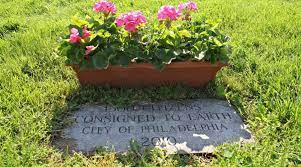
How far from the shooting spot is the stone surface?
3.05 meters

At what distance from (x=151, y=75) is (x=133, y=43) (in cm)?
36

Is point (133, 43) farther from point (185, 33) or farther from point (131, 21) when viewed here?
point (185, 33)

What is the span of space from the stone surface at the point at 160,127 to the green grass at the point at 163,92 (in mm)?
99

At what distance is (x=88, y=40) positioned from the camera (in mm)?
3566

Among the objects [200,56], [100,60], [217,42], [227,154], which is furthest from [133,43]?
[227,154]

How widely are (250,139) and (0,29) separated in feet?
11.9

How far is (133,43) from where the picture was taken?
361 centimetres

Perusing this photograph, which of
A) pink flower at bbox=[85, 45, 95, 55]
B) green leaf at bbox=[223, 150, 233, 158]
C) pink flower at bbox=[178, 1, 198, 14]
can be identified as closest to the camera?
green leaf at bbox=[223, 150, 233, 158]

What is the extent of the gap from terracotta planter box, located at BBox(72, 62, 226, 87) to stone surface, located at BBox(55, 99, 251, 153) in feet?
0.82

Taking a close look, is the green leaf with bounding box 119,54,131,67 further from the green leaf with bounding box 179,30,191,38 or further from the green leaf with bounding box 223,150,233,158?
Result: the green leaf with bounding box 223,150,233,158

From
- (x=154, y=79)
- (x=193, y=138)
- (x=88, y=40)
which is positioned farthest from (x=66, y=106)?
(x=193, y=138)

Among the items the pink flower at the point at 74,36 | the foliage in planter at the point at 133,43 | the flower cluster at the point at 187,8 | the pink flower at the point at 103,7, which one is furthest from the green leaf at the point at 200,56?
the pink flower at the point at 74,36

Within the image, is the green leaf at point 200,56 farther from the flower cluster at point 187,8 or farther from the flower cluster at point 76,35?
the flower cluster at point 76,35

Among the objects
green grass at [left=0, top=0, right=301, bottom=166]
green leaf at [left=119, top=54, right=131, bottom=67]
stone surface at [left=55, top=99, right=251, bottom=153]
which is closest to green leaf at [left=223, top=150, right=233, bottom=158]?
green grass at [left=0, top=0, right=301, bottom=166]
